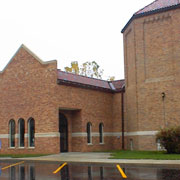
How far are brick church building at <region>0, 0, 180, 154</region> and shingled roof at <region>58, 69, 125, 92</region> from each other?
0.38ft

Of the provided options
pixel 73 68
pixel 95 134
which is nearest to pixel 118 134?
pixel 95 134

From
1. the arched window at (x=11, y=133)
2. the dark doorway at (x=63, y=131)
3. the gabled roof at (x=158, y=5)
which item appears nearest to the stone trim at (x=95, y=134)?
the arched window at (x=11, y=133)

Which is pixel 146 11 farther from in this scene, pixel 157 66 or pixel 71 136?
pixel 71 136

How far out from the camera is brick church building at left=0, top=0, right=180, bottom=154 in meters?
26.8

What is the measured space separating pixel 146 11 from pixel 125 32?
364 cm

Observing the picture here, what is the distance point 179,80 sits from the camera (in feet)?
87.8

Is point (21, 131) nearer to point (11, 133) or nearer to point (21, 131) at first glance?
point (21, 131)

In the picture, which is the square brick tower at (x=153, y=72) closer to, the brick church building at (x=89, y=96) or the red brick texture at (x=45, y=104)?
the brick church building at (x=89, y=96)

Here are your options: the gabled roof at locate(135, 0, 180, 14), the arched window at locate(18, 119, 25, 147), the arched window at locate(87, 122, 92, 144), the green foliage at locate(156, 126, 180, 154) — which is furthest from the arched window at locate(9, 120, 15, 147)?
the gabled roof at locate(135, 0, 180, 14)

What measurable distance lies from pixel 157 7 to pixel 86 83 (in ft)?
29.9

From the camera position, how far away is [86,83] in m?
31.1

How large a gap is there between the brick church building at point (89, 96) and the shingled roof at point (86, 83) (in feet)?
0.38

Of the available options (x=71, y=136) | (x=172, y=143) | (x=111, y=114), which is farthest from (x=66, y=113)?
(x=172, y=143)

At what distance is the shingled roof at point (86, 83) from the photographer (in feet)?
91.9
